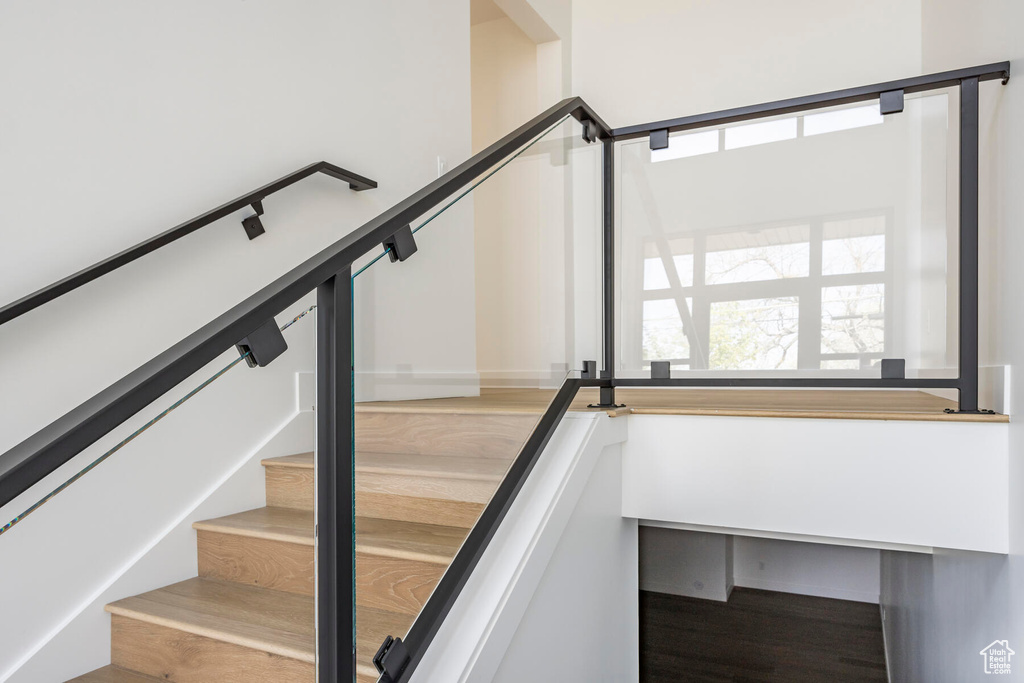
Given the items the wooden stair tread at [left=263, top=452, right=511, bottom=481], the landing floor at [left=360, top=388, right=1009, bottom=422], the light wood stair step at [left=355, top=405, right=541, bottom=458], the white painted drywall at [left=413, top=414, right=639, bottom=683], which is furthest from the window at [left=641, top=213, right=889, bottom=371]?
the wooden stair tread at [left=263, top=452, right=511, bottom=481]

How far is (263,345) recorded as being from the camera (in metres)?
0.80

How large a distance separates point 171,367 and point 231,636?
64cm

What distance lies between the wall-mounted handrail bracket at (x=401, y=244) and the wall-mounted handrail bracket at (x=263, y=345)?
0.28 m

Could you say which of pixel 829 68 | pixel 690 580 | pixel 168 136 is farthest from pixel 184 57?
pixel 690 580

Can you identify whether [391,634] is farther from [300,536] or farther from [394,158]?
[394,158]

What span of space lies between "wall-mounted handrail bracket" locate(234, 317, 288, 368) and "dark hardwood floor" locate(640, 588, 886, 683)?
3082 mm

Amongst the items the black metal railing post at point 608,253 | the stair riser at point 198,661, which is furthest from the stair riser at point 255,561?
the black metal railing post at point 608,253

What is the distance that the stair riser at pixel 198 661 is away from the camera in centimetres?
99

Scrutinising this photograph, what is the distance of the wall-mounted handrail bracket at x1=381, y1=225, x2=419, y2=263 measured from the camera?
1.05 m

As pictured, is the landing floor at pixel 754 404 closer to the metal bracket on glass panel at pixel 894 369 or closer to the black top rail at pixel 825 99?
the metal bracket on glass panel at pixel 894 369

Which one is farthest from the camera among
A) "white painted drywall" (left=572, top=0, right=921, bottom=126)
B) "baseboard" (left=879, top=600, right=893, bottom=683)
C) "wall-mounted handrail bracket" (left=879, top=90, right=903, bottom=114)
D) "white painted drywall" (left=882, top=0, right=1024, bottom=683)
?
"baseboard" (left=879, top=600, right=893, bottom=683)

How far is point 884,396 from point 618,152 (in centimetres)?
119

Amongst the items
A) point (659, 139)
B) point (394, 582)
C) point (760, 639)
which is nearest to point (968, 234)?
point (659, 139)

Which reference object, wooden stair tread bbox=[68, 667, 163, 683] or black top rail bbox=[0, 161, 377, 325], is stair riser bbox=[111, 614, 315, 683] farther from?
black top rail bbox=[0, 161, 377, 325]
